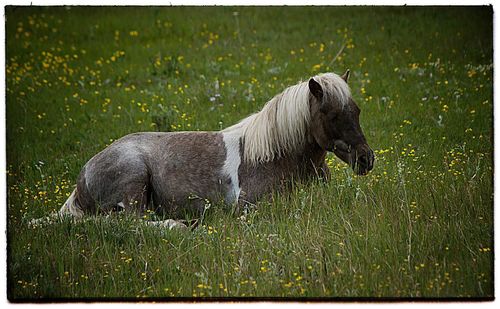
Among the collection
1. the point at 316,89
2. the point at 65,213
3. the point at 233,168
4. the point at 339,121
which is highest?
the point at 316,89

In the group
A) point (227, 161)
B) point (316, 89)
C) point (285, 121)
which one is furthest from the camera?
point (227, 161)

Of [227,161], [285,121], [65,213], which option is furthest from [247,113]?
[65,213]

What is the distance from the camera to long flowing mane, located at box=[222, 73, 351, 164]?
17.9 feet

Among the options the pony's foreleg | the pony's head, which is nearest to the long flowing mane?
the pony's head

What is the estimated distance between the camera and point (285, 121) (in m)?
5.66

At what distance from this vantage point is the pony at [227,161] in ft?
18.2

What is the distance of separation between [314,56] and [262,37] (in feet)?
2.01

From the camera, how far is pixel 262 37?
24.7 feet

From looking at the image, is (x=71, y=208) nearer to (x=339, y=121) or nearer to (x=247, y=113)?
(x=339, y=121)

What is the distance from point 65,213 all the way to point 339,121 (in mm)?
2185

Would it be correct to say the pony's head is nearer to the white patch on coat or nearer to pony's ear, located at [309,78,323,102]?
pony's ear, located at [309,78,323,102]

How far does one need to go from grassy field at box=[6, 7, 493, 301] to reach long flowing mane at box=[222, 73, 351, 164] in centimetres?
37

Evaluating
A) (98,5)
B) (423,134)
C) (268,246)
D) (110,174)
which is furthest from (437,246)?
(98,5)

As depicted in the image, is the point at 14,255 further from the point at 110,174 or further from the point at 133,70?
the point at 133,70
